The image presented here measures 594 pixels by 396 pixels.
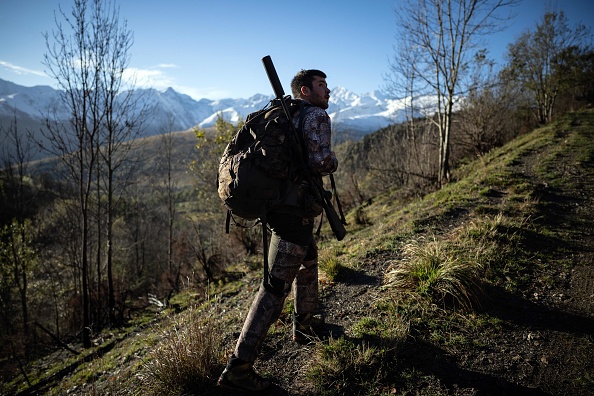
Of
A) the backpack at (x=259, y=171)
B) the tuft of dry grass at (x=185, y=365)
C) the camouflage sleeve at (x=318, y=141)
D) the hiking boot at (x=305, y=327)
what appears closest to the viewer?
the backpack at (x=259, y=171)

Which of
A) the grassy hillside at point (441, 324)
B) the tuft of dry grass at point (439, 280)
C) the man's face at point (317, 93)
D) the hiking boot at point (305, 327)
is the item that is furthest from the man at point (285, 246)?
the tuft of dry grass at point (439, 280)

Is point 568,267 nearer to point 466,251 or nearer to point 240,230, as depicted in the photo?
point 466,251

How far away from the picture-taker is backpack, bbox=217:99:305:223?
2010 millimetres

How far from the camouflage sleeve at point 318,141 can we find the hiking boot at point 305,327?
1410mm

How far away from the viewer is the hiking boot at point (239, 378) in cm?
202

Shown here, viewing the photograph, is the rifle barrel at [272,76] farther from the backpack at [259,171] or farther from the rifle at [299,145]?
the backpack at [259,171]

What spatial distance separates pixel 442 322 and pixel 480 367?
0.50 metres

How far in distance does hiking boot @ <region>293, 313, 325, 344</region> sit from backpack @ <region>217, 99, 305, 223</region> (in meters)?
1.21

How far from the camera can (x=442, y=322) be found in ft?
8.57

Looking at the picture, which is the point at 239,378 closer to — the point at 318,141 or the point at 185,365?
the point at 185,365

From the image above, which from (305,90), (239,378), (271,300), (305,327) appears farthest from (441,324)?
(305,90)

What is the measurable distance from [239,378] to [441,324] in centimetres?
178

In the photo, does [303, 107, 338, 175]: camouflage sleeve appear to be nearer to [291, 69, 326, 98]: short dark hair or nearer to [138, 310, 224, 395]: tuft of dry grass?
[291, 69, 326, 98]: short dark hair

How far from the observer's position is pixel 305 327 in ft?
8.89
